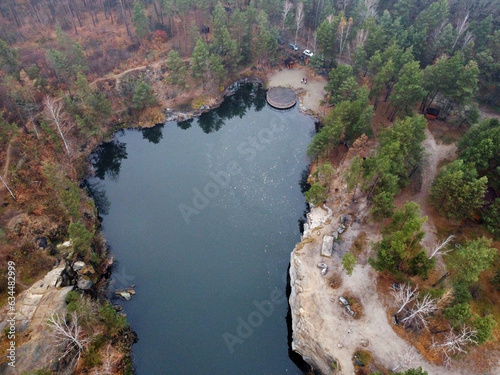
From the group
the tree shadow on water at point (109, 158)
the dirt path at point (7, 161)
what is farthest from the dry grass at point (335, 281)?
the dirt path at point (7, 161)

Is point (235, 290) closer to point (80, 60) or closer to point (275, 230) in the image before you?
point (275, 230)

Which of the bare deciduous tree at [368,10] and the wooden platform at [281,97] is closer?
the wooden platform at [281,97]

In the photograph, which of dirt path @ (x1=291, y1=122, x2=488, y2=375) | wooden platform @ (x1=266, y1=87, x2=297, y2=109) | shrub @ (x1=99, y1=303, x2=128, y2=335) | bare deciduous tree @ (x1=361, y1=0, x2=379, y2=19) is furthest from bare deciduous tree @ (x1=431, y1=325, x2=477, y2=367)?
bare deciduous tree @ (x1=361, y1=0, x2=379, y2=19)

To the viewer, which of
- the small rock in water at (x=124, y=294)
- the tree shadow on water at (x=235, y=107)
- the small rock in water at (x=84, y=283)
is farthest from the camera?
the tree shadow on water at (x=235, y=107)

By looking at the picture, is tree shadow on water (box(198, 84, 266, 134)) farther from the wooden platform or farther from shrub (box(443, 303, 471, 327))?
shrub (box(443, 303, 471, 327))

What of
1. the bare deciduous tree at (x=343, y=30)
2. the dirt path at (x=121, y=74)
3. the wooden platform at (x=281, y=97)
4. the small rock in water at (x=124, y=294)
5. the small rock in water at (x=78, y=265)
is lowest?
the small rock in water at (x=124, y=294)

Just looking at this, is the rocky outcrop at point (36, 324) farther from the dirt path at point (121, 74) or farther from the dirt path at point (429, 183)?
the dirt path at point (429, 183)

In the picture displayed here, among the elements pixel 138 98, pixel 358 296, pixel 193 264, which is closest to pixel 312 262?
pixel 358 296
